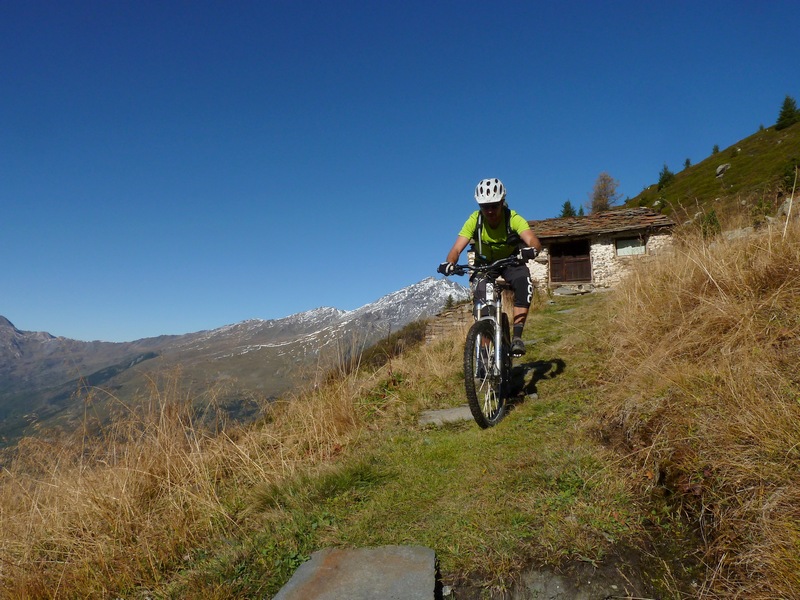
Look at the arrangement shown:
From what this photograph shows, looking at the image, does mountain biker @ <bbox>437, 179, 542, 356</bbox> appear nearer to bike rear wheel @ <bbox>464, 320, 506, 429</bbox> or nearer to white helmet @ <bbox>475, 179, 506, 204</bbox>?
white helmet @ <bbox>475, 179, 506, 204</bbox>

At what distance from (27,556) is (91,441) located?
1354mm

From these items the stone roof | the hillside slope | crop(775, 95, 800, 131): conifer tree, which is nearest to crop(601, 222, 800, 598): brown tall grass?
the stone roof

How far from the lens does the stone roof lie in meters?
21.5

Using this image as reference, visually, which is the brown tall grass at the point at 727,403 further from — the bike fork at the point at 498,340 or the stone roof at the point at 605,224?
the stone roof at the point at 605,224

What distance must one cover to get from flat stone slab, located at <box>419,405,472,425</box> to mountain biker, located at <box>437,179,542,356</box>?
0.86 metres

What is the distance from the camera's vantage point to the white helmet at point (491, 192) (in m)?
4.45

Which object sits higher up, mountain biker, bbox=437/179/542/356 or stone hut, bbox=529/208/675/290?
stone hut, bbox=529/208/675/290

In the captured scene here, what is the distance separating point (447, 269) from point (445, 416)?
5.22ft

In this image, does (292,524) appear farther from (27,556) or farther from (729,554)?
(729,554)

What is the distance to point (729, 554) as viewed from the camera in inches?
71.4

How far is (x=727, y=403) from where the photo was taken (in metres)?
2.39

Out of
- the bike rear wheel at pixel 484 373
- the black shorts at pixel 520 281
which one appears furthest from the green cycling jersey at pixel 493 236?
the bike rear wheel at pixel 484 373

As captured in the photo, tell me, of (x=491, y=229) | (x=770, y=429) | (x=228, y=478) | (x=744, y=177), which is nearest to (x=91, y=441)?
(x=228, y=478)

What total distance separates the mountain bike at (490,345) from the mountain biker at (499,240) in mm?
116
